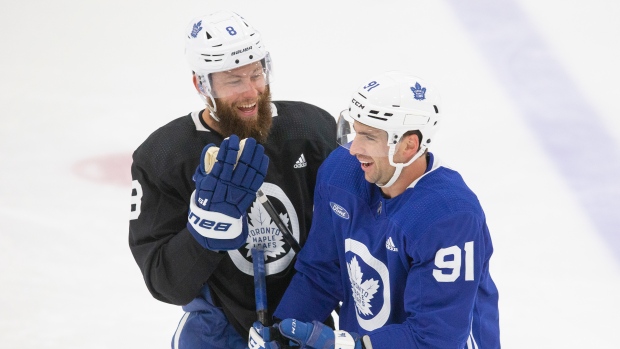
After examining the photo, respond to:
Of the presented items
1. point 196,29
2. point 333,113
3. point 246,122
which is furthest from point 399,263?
point 333,113

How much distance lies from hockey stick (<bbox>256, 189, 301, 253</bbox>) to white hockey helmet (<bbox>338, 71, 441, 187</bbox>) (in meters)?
0.36

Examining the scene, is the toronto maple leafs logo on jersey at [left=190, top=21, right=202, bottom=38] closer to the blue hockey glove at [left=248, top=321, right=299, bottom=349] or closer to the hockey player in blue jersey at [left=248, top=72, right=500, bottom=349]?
the hockey player in blue jersey at [left=248, top=72, right=500, bottom=349]

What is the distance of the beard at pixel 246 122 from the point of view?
2.61 meters

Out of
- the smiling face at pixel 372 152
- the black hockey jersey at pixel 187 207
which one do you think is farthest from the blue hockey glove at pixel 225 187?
the smiling face at pixel 372 152

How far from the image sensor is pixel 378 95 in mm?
2359

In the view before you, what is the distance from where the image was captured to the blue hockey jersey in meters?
2.31

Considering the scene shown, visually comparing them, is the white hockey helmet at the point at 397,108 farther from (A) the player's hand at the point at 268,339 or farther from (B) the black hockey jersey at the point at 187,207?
(A) the player's hand at the point at 268,339

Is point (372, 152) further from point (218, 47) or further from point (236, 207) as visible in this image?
point (218, 47)

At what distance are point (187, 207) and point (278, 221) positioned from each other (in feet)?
0.80

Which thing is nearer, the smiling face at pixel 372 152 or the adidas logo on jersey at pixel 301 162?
the smiling face at pixel 372 152

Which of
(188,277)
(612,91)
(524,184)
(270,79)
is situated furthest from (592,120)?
(188,277)

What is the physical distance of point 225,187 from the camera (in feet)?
7.66

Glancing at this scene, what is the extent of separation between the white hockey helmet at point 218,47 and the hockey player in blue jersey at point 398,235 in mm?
304

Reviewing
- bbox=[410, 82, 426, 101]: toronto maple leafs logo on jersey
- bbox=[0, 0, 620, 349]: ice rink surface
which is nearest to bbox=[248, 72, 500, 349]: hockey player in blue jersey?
bbox=[410, 82, 426, 101]: toronto maple leafs logo on jersey
